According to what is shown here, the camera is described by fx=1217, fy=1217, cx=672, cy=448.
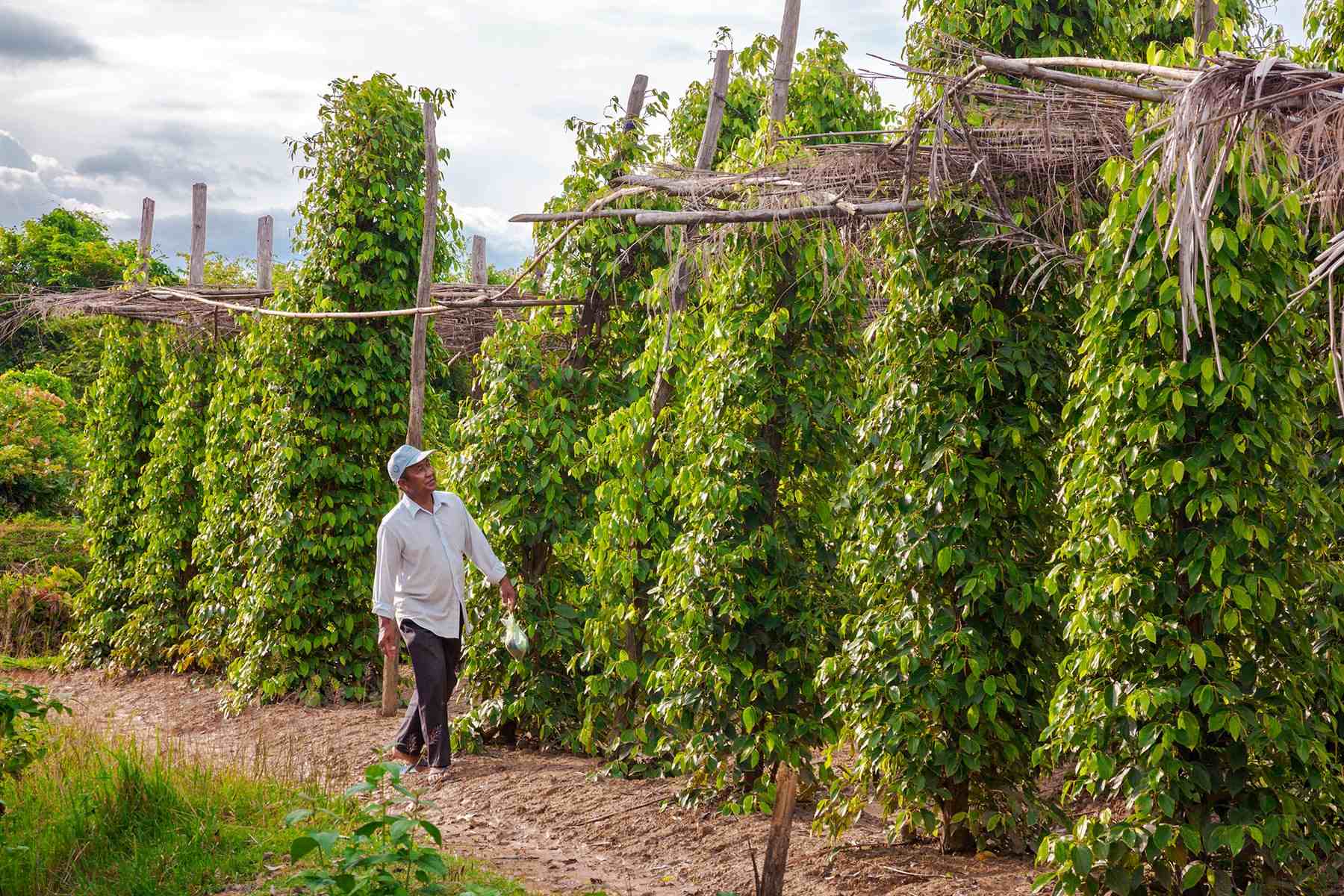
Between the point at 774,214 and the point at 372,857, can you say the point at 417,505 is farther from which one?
the point at 372,857

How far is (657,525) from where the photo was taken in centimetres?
681

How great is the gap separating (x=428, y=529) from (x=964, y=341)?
10.7 ft

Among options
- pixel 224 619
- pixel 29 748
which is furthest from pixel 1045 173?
pixel 224 619

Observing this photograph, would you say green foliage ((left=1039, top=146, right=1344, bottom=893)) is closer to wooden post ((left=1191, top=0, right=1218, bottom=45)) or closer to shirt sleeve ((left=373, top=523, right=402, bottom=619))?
wooden post ((left=1191, top=0, right=1218, bottom=45))

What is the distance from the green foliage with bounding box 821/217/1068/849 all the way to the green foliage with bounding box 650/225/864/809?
0.49m

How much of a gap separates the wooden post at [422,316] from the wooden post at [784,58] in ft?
9.88

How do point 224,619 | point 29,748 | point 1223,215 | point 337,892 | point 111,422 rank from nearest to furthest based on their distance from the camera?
point 337,892 → point 1223,215 → point 29,748 → point 224,619 → point 111,422

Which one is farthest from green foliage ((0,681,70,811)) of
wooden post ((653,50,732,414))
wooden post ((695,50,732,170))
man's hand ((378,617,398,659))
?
wooden post ((695,50,732,170))

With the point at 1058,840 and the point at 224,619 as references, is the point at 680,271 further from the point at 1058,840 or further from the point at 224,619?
the point at 224,619

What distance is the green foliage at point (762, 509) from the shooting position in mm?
5992

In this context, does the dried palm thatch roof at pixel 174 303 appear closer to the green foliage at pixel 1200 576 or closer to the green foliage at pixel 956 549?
the green foliage at pixel 956 549

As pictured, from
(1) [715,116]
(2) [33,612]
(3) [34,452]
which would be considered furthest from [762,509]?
(3) [34,452]

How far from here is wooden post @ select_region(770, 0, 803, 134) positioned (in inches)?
269

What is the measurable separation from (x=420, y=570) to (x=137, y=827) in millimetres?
2096
